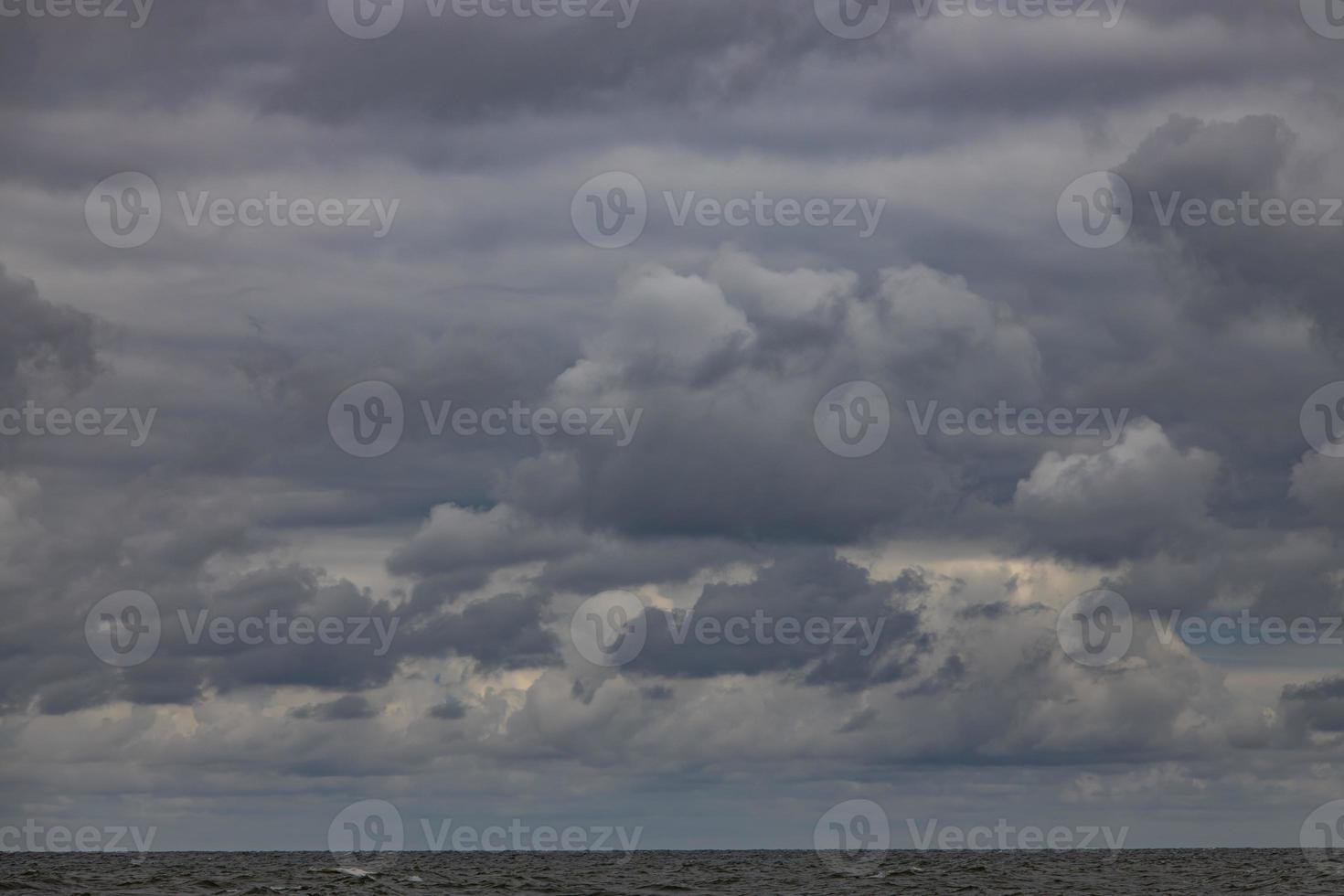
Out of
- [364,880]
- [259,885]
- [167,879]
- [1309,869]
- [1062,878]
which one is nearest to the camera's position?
[259,885]

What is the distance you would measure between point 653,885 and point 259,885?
34012mm

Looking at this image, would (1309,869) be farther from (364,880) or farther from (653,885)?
(364,880)

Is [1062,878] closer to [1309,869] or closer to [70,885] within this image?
[1309,869]

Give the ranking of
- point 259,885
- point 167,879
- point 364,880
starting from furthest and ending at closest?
point 167,879 < point 364,880 < point 259,885

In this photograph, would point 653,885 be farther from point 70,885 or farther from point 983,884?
point 70,885

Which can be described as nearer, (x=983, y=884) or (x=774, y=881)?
(x=983, y=884)

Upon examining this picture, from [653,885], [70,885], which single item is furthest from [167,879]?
[653,885]

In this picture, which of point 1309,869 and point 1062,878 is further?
point 1309,869

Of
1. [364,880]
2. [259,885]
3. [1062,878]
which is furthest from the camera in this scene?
[1062,878]

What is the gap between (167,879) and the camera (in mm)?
127188

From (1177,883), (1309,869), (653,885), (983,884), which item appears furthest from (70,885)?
(1309,869)

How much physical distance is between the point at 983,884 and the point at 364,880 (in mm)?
52718

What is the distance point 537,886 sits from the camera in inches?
4451

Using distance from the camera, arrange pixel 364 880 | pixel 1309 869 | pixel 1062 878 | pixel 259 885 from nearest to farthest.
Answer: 1. pixel 259 885
2. pixel 364 880
3. pixel 1062 878
4. pixel 1309 869
